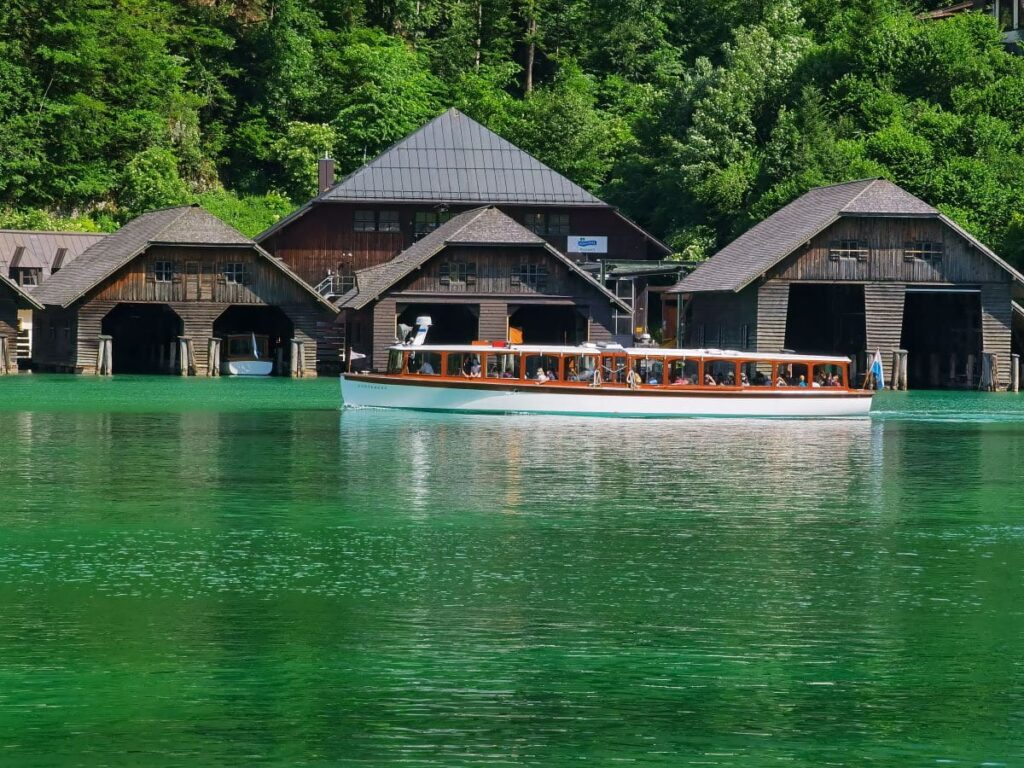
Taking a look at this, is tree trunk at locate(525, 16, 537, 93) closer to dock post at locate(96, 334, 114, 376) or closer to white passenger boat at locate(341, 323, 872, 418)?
dock post at locate(96, 334, 114, 376)

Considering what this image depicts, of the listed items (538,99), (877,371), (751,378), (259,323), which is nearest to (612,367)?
(751,378)

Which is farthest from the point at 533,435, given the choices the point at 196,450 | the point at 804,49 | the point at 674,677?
the point at 804,49

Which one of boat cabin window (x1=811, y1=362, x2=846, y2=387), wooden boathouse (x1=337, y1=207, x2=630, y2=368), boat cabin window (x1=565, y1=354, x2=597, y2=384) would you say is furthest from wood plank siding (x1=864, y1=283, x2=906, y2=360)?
boat cabin window (x1=565, y1=354, x2=597, y2=384)

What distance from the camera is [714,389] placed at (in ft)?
188

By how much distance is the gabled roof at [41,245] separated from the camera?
320 ft

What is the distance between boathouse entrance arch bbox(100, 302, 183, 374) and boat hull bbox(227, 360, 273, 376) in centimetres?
643

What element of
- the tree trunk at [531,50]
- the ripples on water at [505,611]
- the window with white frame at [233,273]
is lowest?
the ripples on water at [505,611]

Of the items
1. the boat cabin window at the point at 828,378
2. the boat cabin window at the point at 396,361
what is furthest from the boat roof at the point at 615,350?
the boat cabin window at the point at 828,378

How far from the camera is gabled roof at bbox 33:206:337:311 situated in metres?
81.5

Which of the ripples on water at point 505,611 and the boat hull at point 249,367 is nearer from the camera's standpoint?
the ripples on water at point 505,611

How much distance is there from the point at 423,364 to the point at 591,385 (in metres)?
5.56

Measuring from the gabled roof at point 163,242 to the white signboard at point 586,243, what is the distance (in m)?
18.6

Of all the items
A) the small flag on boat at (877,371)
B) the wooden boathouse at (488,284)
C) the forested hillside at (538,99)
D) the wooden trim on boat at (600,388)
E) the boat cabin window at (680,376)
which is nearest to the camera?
the wooden trim on boat at (600,388)

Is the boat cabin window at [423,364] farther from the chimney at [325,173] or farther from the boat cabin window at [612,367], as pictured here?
the chimney at [325,173]
